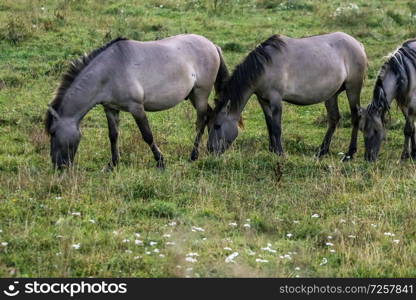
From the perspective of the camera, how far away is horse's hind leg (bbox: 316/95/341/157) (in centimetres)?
1141

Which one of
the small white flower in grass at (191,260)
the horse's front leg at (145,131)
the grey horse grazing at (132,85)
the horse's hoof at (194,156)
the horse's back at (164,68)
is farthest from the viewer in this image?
the horse's hoof at (194,156)

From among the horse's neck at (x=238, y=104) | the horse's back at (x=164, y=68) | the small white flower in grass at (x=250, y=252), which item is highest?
the horse's back at (x=164, y=68)

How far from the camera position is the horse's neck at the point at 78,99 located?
9492 millimetres

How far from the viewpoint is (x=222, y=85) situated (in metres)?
11.4

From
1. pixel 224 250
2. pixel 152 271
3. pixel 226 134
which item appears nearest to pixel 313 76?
pixel 226 134

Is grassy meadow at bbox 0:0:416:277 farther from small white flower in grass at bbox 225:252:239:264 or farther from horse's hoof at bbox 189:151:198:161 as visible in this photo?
horse's hoof at bbox 189:151:198:161

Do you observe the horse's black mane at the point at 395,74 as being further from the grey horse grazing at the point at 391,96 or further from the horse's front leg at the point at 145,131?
the horse's front leg at the point at 145,131

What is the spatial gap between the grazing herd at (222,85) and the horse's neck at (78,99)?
0.04ft

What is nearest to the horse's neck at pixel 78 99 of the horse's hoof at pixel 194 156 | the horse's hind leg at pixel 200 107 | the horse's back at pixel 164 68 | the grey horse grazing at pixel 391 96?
the horse's back at pixel 164 68

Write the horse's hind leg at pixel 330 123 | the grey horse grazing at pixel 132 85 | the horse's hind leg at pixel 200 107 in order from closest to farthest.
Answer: the grey horse grazing at pixel 132 85, the horse's hind leg at pixel 200 107, the horse's hind leg at pixel 330 123

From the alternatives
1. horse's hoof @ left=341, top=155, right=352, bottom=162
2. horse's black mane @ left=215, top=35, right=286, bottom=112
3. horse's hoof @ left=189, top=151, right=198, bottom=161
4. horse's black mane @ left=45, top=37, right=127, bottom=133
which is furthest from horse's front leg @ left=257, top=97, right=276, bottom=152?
horse's black mane @ left=45, top=37, right=127, bottom=133

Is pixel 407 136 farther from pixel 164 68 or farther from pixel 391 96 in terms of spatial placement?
pixel 164 68

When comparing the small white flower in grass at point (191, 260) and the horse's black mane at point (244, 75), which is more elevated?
the horse's black mane at point (244, 75)

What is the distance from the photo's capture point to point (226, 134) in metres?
10.8
